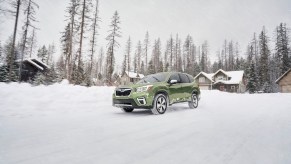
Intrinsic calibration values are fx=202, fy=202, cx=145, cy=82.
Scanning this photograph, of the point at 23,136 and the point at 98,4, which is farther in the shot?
the point at 98,4

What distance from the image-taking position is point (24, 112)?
7.02m

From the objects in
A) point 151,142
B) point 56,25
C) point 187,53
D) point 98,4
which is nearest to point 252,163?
point 151,142

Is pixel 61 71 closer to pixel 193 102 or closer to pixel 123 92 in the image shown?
pixel 193 102

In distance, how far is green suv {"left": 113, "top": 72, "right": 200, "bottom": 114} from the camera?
7.29 metres

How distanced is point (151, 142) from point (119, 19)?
43.1 m

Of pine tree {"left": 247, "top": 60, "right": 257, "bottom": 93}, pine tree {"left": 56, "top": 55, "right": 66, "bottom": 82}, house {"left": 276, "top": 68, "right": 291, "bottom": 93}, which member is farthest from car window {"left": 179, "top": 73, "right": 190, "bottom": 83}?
pine tree {"left": 247, "top": 60, "right": 257, "bottom": 93}

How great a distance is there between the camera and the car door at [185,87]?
9259 mm

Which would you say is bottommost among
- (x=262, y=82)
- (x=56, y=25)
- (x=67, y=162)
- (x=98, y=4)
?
(x=67, y=162)

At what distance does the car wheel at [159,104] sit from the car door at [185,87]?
1496 millimetres

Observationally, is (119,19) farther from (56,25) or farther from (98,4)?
(56,25)

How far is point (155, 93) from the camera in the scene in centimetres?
762

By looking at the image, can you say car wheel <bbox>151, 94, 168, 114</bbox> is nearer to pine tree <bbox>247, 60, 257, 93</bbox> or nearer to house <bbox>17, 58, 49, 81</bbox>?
house <bbox>17, 58, 49, 81</bbox>

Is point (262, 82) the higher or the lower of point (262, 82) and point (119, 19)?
the lower

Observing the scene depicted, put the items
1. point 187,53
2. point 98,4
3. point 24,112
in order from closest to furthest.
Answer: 1. point 24,112
2. point 98,4
3. point 187,53
